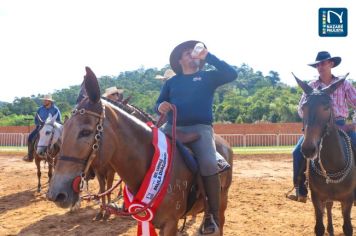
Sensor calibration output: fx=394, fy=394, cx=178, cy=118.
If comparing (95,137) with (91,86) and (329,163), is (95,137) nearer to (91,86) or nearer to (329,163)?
(91,86)

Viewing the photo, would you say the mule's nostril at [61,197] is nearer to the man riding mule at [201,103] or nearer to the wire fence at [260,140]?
the man riding mule at [201,103]

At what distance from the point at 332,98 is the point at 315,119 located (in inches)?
51.9

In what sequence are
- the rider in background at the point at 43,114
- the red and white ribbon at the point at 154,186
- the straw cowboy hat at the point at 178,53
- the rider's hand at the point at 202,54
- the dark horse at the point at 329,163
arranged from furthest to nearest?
the rider in background at the point at 43,114
the dark horse at the point at 329,163
the straw cowboy hat at the point at 178,53
the rider's hand at the point at 202,54
the red and white ribbon at the point at 154,186

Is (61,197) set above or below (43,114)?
below

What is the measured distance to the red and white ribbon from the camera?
12.5 ft

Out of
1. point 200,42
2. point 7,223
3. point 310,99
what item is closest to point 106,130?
point 200,42

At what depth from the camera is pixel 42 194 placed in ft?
39.2

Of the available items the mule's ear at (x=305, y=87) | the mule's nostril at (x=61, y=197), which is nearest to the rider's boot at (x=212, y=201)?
the mule's nostril at (x=61, y=197)

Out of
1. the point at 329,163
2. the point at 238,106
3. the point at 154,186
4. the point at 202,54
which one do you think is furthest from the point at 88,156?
the point at 238,106

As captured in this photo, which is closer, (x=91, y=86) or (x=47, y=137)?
(x=91, y=86)

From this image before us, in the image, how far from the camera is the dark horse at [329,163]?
5293mm

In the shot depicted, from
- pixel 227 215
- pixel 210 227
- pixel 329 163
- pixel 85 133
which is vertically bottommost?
pixel 227 215

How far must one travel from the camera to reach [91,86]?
344 cm

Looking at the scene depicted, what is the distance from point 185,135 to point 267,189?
27.5 ft
